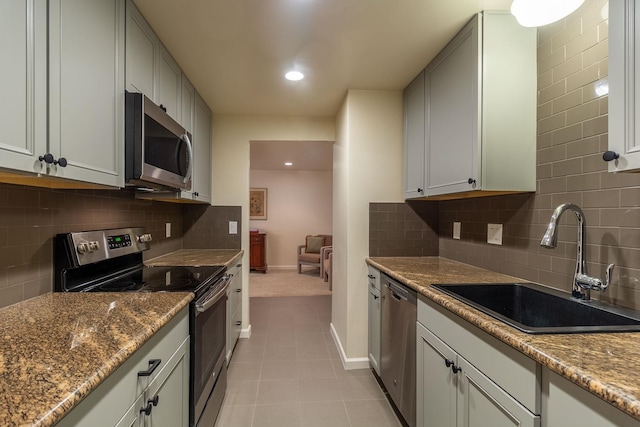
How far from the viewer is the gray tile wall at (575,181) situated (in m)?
1.16

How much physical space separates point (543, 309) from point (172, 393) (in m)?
1.64

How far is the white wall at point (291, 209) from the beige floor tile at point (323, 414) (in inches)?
191

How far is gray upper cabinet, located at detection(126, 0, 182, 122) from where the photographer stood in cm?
143

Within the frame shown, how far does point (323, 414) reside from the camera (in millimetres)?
1889

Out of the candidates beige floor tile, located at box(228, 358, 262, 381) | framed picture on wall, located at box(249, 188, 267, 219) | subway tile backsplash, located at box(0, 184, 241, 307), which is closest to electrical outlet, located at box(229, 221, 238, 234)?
subway tile backsplash, located at box(0, 184, 241, 307)

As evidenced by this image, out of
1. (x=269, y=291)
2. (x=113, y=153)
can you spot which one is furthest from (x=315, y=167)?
(x=113, y=153)

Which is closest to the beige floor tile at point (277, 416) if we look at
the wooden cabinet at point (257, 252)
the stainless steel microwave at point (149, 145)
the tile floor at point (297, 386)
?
the tile floor at point (297, 386)

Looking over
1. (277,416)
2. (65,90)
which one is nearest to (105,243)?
(65,90)

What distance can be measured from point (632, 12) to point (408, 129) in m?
1.54

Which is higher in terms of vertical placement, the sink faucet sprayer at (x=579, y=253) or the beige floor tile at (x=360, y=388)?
the sink faucet sprayer at (x=579, y=253)

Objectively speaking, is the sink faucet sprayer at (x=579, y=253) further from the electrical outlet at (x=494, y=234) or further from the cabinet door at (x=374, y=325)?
the cabinet door at (x=374, y=325)

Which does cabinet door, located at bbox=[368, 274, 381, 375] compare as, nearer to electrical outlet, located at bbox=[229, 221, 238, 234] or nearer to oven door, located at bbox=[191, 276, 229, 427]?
oven door, located at bbox=[191, 276, 229, 427]

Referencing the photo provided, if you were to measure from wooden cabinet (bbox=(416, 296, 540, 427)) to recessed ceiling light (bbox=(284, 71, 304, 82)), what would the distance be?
5.70 feet

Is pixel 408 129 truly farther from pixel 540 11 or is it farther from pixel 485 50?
pixel 540 11
